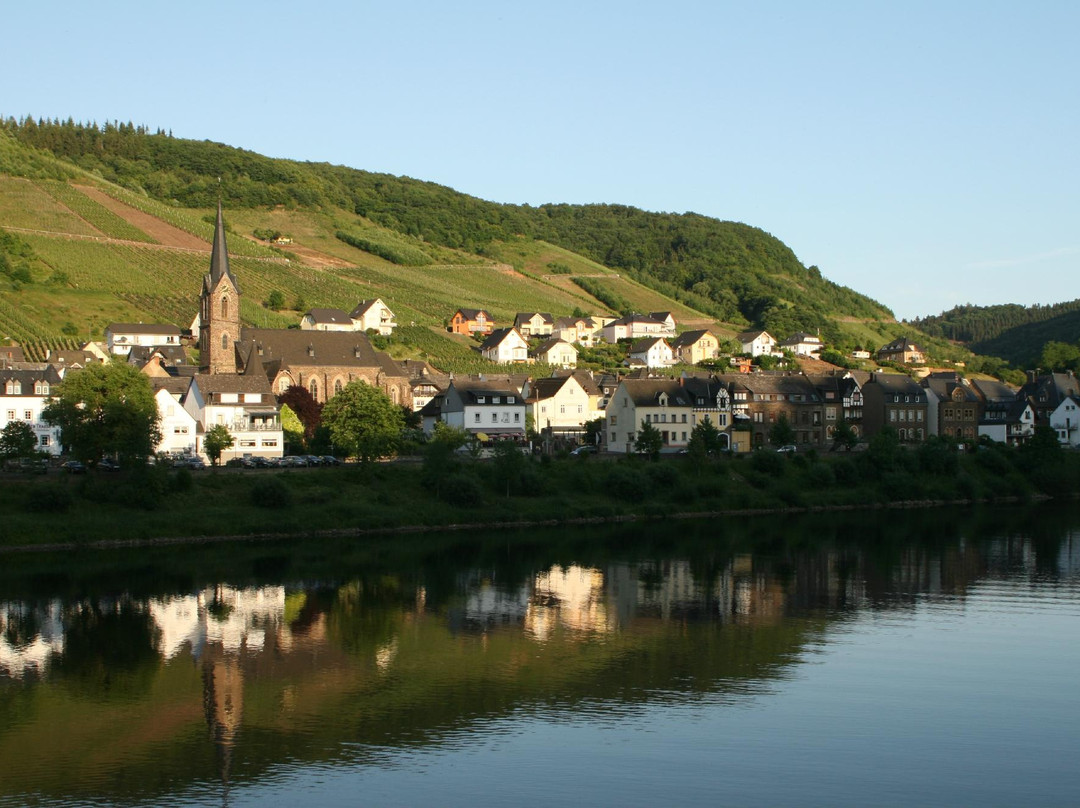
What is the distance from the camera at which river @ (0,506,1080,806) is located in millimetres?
22969

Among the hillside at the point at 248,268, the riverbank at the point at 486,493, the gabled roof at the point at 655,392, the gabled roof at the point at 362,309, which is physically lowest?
the riverbank at the point at 486,493

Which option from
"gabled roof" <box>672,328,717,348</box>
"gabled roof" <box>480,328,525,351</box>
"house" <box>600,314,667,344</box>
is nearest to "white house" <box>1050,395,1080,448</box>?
"gabled roof" <box>672,328,717,348</box>

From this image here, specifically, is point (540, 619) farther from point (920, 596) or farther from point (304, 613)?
point (920, 596)

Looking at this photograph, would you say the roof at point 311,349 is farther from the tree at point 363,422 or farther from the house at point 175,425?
the tree at point 363,422

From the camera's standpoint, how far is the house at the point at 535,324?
137375mm

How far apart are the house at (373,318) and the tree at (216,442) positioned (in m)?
54.8

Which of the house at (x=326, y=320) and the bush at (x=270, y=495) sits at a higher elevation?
the house at (x=326, y=320)

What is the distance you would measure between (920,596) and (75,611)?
29248mm

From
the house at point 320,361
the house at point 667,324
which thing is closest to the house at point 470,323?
the house at point 667,324

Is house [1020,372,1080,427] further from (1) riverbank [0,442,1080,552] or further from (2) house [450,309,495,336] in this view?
(2) house [450,309,495,336]

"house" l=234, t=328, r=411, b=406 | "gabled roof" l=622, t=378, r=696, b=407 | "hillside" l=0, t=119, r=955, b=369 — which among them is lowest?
"gabled roof" l=622, t=378, r=696, b=407

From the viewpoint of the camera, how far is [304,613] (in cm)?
3947

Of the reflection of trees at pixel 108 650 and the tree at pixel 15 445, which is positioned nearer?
the reflection of trees at pixel 108 650

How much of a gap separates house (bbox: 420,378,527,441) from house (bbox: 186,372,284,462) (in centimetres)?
1344
